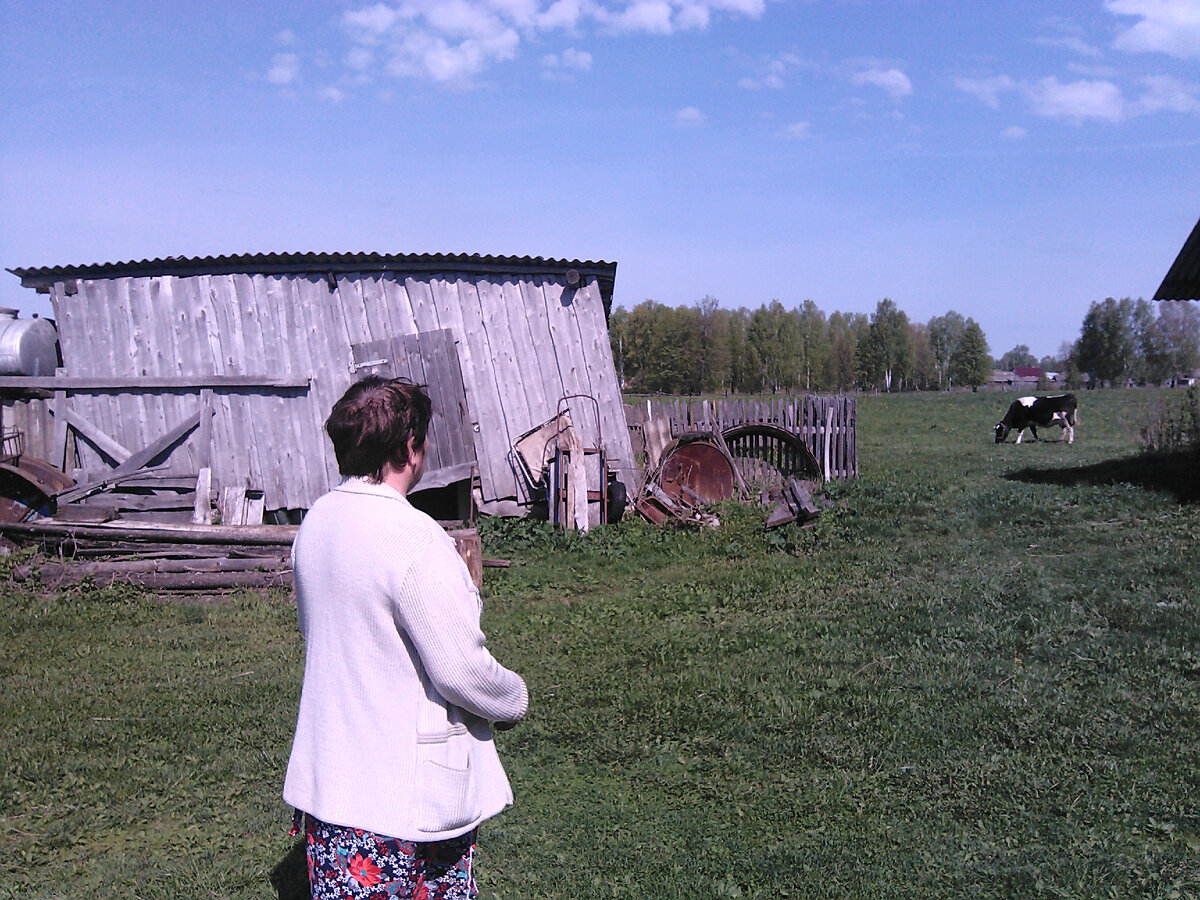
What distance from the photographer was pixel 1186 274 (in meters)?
11.9

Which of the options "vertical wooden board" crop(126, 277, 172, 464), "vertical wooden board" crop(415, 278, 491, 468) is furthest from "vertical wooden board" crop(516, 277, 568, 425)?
"vertical wooden board" crop(126, 277, 172, 464)

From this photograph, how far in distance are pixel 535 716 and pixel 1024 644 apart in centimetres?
335

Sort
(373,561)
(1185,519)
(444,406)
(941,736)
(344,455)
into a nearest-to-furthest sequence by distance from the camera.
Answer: (373,561)
(344,455)
(941,736)
(1185,519)
(444,406)

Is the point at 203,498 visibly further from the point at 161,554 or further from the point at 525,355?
the point at 525,355

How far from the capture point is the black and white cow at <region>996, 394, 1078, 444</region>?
21.4 metres

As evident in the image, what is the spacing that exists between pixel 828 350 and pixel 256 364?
9150 cm

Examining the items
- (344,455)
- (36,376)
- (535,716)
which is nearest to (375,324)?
(36,376)

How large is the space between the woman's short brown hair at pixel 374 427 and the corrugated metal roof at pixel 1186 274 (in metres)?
12.6

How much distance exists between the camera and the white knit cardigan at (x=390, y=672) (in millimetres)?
2135

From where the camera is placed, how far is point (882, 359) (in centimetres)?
9475

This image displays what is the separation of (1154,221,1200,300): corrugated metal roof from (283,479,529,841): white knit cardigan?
1269 centimetres

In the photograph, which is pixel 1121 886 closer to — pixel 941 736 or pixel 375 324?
pixel 941 736

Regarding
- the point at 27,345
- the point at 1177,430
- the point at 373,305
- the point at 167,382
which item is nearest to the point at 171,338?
the point at 167,382

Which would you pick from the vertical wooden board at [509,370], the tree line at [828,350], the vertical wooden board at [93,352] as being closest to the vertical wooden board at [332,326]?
the vertical wooden board at [509,370]
